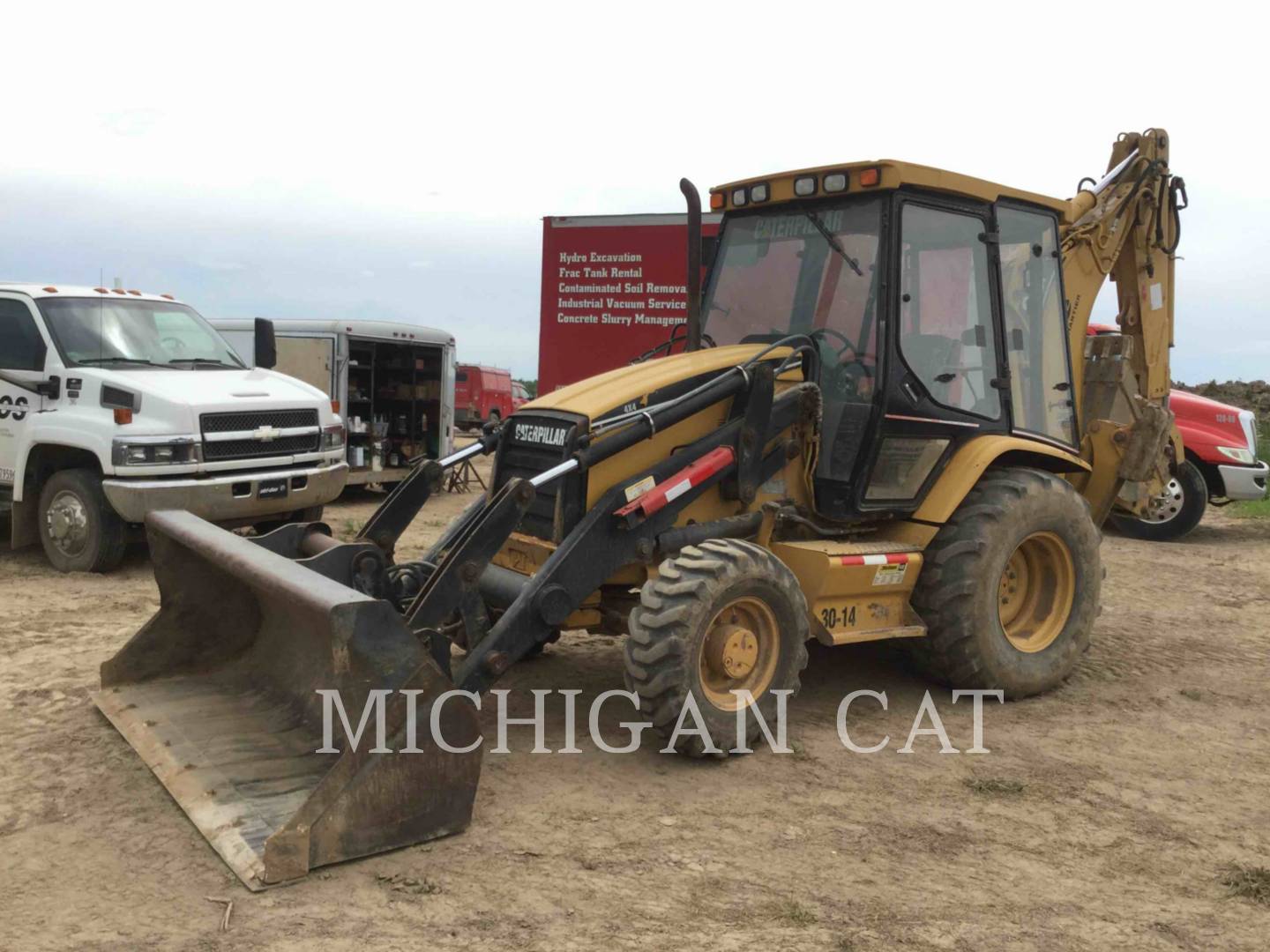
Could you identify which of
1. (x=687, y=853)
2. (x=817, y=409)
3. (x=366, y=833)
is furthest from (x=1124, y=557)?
(x=366, y=833)

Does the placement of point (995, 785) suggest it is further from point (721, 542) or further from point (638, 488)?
point (638, 488)

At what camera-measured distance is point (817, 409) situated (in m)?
5.33

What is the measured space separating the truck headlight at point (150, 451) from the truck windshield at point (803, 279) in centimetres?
421

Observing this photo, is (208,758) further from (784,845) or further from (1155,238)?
(1155,238)

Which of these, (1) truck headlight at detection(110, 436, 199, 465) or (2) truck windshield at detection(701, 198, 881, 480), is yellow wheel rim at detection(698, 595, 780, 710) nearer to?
(2) truck windshield at detection(701, 198, 881, 480)

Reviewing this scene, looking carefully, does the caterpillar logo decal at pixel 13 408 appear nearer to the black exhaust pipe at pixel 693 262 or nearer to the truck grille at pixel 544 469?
the truck grille at pixel 544 469

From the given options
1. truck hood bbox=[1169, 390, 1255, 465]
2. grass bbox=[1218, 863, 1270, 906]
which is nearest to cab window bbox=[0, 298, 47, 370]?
grass bbox=[1218, 863, 1270, 906]

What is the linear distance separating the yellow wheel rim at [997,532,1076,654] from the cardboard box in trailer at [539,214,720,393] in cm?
651

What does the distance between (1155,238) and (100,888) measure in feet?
22.1

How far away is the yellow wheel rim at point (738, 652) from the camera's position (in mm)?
4602

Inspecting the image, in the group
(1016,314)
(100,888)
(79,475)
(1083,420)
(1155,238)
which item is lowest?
(100,888)

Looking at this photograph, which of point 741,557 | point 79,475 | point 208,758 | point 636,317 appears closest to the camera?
point 208,758

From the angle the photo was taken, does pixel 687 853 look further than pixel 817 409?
No

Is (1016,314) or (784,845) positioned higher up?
(1016,314)
